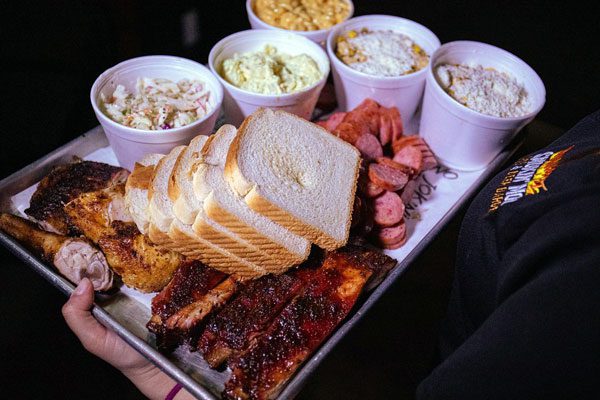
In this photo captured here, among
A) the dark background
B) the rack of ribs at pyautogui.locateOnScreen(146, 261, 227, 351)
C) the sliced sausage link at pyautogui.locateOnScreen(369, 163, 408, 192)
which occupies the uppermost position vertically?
the sliced sausage link at pyautogui.locateOnScreen(369, 163, 408, 192)

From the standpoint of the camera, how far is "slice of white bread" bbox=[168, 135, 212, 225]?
1.87 m

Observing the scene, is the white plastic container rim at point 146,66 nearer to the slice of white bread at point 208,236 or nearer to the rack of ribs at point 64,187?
the rack of ribs at point 64,187

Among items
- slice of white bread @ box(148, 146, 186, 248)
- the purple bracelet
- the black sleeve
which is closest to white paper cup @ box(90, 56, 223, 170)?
slice of white bread @ box(148, 146, 186, 248)

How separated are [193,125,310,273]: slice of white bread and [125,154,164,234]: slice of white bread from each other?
0.94 feet

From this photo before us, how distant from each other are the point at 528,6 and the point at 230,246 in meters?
5.52

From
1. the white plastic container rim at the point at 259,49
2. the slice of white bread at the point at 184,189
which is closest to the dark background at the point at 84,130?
the slice of white bread at the point at 184,189

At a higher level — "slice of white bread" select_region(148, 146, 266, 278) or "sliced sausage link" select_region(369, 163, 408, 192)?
"slice of white bread" select_region(148, 146, 266, 278)

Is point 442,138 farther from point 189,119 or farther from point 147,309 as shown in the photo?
point 147,309

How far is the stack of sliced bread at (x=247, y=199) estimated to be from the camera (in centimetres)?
186

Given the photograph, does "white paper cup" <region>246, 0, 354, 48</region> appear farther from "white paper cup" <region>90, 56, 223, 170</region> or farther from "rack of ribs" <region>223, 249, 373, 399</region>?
"rack of ribs" <region>223, 249, 373, 399</region>

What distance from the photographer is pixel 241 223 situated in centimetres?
185

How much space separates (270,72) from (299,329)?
143cm

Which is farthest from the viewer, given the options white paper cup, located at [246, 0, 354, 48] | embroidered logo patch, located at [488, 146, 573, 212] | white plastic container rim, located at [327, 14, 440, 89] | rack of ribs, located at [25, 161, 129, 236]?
white paper cup, located at [246, 0, 354, 48]

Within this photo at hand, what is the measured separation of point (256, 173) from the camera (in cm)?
190
